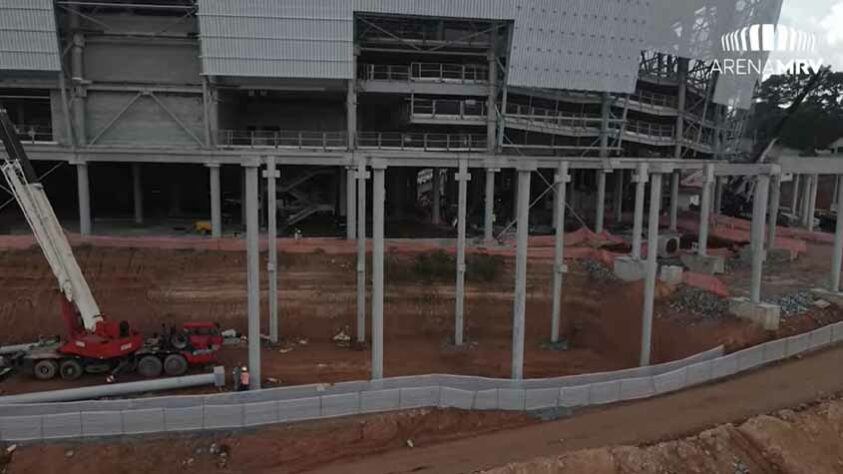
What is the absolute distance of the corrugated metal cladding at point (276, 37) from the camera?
107 feet

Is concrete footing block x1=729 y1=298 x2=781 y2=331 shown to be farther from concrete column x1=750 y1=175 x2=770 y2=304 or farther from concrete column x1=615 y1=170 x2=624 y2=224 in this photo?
concrete column x1=615 y1=170 x2=624 y2=224

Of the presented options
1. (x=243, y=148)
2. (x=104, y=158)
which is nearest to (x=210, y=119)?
(x=243, y=148)

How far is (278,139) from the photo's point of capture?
36781mm

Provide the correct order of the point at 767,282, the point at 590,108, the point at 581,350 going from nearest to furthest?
the point at 581,350 < the point at 767,282 < the point at 590,108

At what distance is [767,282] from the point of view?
30156 mm

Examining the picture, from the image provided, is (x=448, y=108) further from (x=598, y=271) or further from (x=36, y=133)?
(x=36, y=133)

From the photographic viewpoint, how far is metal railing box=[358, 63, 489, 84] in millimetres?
37312

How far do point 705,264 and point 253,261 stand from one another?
2392 cm

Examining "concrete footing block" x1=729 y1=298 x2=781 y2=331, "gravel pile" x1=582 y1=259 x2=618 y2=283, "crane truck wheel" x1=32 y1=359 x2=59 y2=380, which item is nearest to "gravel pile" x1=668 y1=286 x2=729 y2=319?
"concrete footing block" x1=729 y1=298 x2=781 y2=331

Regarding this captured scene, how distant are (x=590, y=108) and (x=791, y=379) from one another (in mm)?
26137

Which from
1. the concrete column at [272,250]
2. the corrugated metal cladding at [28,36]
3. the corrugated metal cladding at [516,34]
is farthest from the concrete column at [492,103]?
the corrugated metal cladding at [28,36]

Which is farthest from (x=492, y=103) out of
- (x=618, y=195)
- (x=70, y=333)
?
(x=70, y=333)

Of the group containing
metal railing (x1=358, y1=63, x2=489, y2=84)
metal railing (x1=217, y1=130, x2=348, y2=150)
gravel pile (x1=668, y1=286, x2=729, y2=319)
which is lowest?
gravel pile (x1=668, y1=286, x2=729, y2=319)

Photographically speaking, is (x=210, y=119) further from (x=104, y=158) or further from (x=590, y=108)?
(x=590, y=108)
